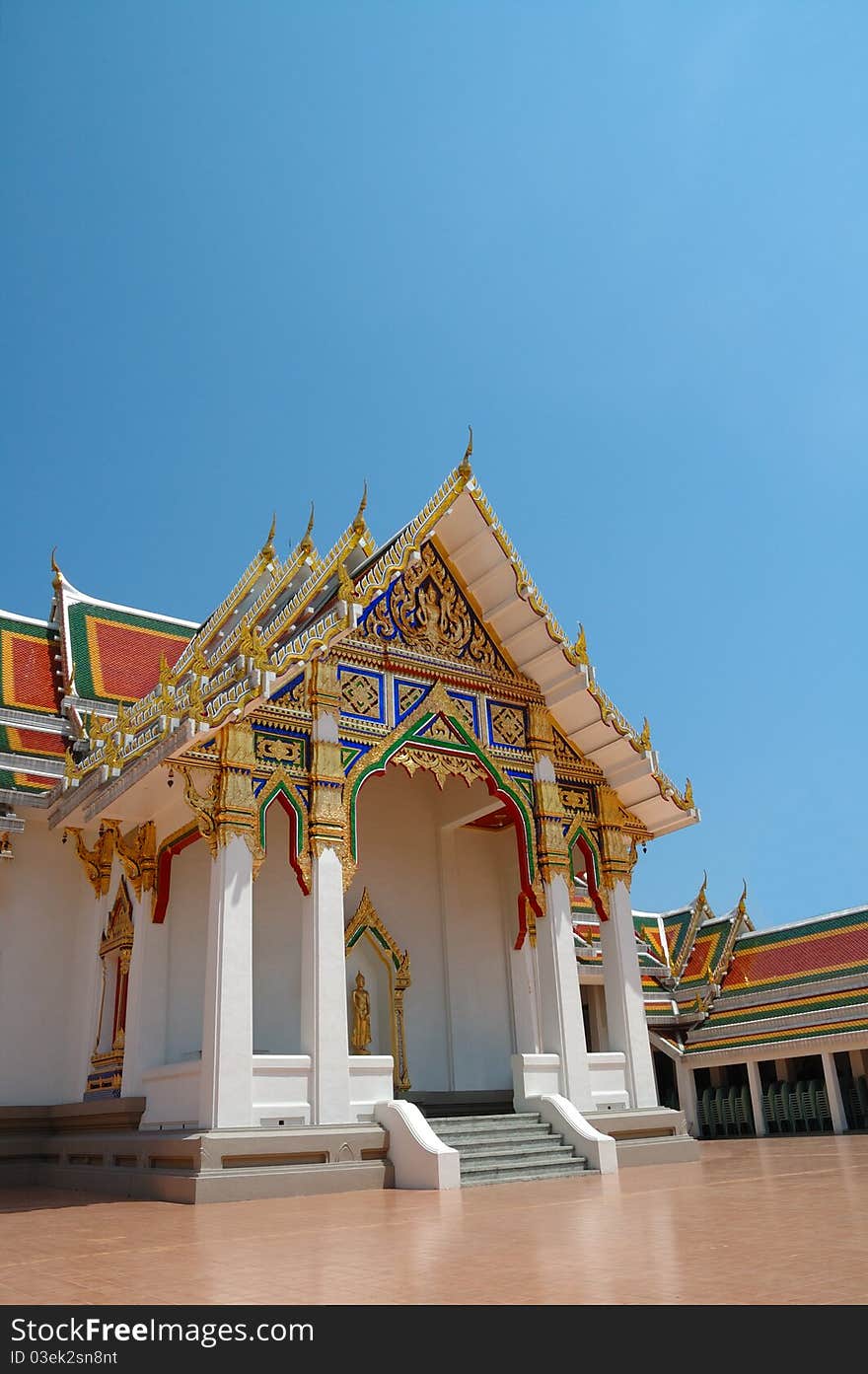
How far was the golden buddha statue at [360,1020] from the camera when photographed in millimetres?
11625

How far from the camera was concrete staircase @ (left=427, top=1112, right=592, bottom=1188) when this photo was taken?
8.72 meters

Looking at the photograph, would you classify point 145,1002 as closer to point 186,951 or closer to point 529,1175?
point 186,951

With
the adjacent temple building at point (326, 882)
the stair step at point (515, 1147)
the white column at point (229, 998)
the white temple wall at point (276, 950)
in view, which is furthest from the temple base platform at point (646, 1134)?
the white column at point (229, 998)

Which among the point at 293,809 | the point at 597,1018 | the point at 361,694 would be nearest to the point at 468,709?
the point at 361,694

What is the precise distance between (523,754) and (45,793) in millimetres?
4981

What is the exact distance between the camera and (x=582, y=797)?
478 inches

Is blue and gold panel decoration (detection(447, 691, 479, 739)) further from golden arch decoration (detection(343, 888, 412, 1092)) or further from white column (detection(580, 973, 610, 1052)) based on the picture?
white column (detection(580, 973, 610, 1052))

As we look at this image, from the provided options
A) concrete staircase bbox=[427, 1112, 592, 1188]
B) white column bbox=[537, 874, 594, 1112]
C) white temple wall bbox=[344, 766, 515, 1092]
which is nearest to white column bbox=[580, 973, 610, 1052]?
white temple wall bbox=[344, 766, 515, 1092]

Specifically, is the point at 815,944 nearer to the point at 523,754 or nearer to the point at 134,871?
the point at 523,754

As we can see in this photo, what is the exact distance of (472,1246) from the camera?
4.86m

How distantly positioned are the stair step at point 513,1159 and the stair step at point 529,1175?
0.04m
